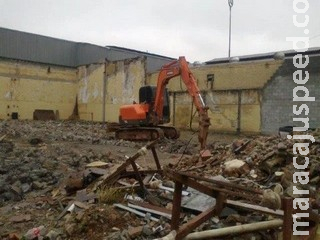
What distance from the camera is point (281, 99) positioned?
57.9 ft

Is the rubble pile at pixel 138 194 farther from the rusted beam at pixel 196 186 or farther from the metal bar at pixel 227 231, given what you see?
the metal bar at pixel 227 231

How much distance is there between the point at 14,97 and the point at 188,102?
14.2m

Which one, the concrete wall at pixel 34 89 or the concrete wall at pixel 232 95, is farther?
the concrete wall at pixel 34 89

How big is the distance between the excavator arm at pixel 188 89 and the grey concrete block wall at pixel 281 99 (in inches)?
231

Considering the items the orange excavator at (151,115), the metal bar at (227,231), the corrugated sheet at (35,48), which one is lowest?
the metal bar at (227,231)

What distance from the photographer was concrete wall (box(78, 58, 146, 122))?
81.6 ft

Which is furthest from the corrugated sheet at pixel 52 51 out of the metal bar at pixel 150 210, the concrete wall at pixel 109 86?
the metal bar at pixel 150 210

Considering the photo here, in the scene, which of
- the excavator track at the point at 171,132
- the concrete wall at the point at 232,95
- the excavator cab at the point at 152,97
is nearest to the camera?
the excavator cab at the point at 152,97

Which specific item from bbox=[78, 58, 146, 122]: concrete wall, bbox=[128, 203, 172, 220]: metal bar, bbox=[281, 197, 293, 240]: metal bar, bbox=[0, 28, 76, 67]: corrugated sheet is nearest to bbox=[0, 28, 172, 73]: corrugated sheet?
bbox=[0, 28, 76, 67]: corrugated sheet

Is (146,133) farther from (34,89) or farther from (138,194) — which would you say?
(34,89)

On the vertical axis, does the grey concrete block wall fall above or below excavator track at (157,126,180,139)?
above

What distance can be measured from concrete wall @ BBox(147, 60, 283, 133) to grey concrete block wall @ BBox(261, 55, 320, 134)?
0.97 ft

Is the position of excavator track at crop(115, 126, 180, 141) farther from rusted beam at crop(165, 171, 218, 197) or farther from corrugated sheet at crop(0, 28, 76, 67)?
corrugated sheet at crop(0, 28, 76, 67)

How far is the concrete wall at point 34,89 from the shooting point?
27.3 m
